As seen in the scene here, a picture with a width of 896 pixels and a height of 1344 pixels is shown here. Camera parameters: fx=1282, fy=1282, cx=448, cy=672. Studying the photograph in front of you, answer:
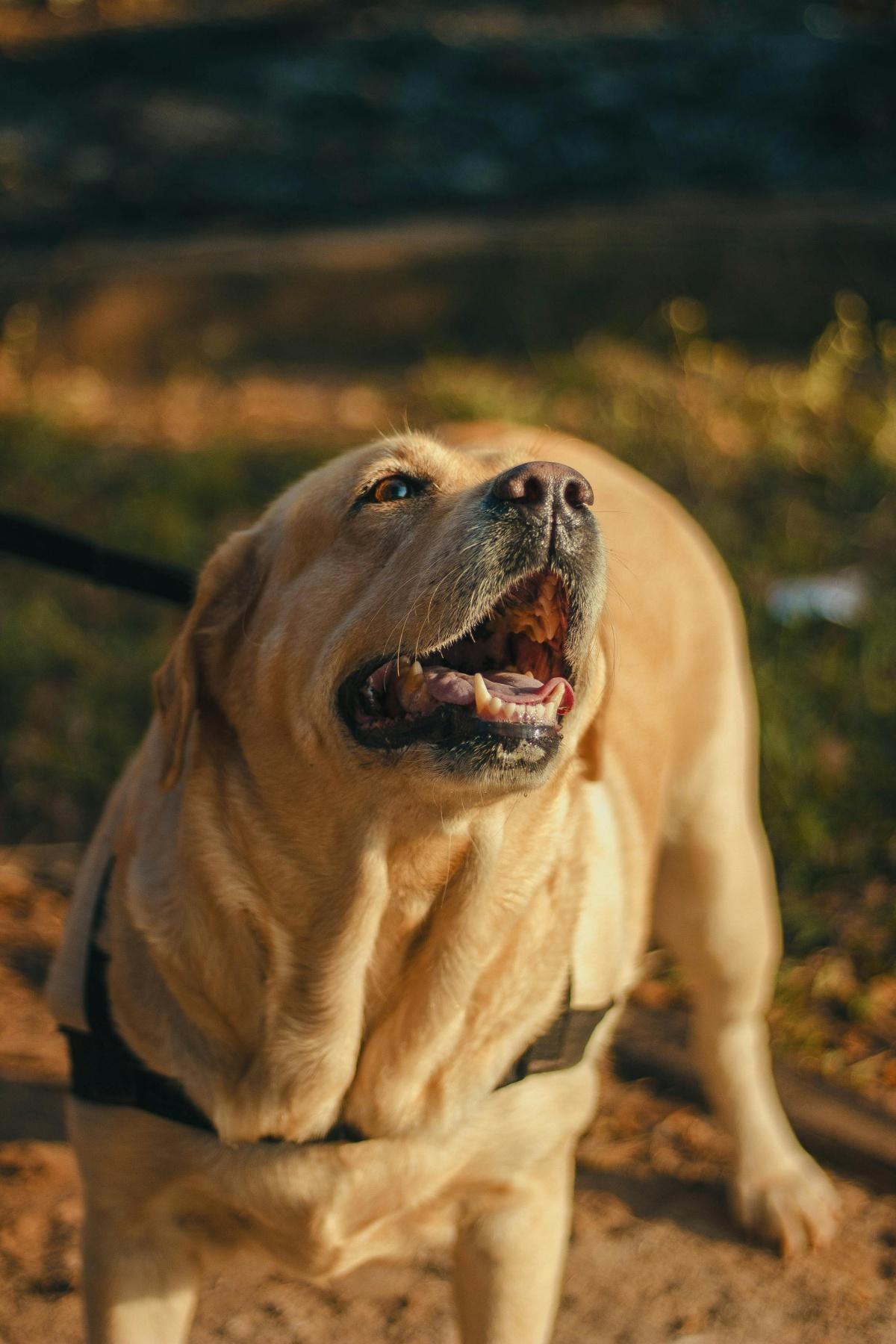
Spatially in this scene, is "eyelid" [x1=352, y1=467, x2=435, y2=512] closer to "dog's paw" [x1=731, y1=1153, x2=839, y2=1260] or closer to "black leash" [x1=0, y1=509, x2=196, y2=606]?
"black leash" [x1=0, y1=509, x2=196, y2=606]

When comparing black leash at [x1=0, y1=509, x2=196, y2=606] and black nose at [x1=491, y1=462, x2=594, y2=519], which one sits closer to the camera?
black nose at [x1=491, y1=462, x2=594, y2=519]

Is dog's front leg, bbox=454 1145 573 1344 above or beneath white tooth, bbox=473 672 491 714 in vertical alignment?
beneath

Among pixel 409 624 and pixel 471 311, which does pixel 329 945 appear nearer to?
pixel 409 624

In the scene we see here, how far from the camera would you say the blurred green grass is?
14.1 ft

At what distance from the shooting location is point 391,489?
226 centimetres

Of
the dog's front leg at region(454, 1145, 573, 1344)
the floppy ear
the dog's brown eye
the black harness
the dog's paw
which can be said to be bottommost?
the dog's paw

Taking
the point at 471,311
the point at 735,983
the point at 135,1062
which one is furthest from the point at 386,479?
the point at 471,311

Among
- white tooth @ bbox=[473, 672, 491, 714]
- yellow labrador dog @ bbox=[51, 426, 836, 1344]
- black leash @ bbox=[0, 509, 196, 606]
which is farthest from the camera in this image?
black leash @ bbox=[0, 509, 196, 606]

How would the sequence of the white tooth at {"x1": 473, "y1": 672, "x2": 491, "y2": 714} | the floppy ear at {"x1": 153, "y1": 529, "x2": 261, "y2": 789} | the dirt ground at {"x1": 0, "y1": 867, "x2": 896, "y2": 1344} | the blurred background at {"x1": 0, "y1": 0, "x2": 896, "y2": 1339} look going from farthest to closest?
the blurred background at {"x1": 0, "y1": 0, "x2": 896, "y2": 1339}
the dirt ground at {"x1": 0, "y1": 867, "x2": 896, "y2": 1344}
the floppy ear at {"x1": 153, "y1": 529, "x2": 261, "y2": 789}
the white tooth at {"x1": 473, "y1": 672, "x2": 491, "y2": 714}

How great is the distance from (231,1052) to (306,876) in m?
0.33

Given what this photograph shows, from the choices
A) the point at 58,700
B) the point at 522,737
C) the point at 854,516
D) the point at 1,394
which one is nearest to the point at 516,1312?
the point at 522,737

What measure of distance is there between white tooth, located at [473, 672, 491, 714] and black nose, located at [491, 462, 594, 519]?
282mm

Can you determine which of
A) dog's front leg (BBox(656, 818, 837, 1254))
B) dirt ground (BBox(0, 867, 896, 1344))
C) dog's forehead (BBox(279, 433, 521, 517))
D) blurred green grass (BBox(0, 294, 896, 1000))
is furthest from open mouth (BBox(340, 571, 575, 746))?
blurred green grass (BBox(0, 294, 896, 1000))

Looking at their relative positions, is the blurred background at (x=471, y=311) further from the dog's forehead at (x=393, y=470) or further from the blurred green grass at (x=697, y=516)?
the dog's forehead at (x=393, y=470)
